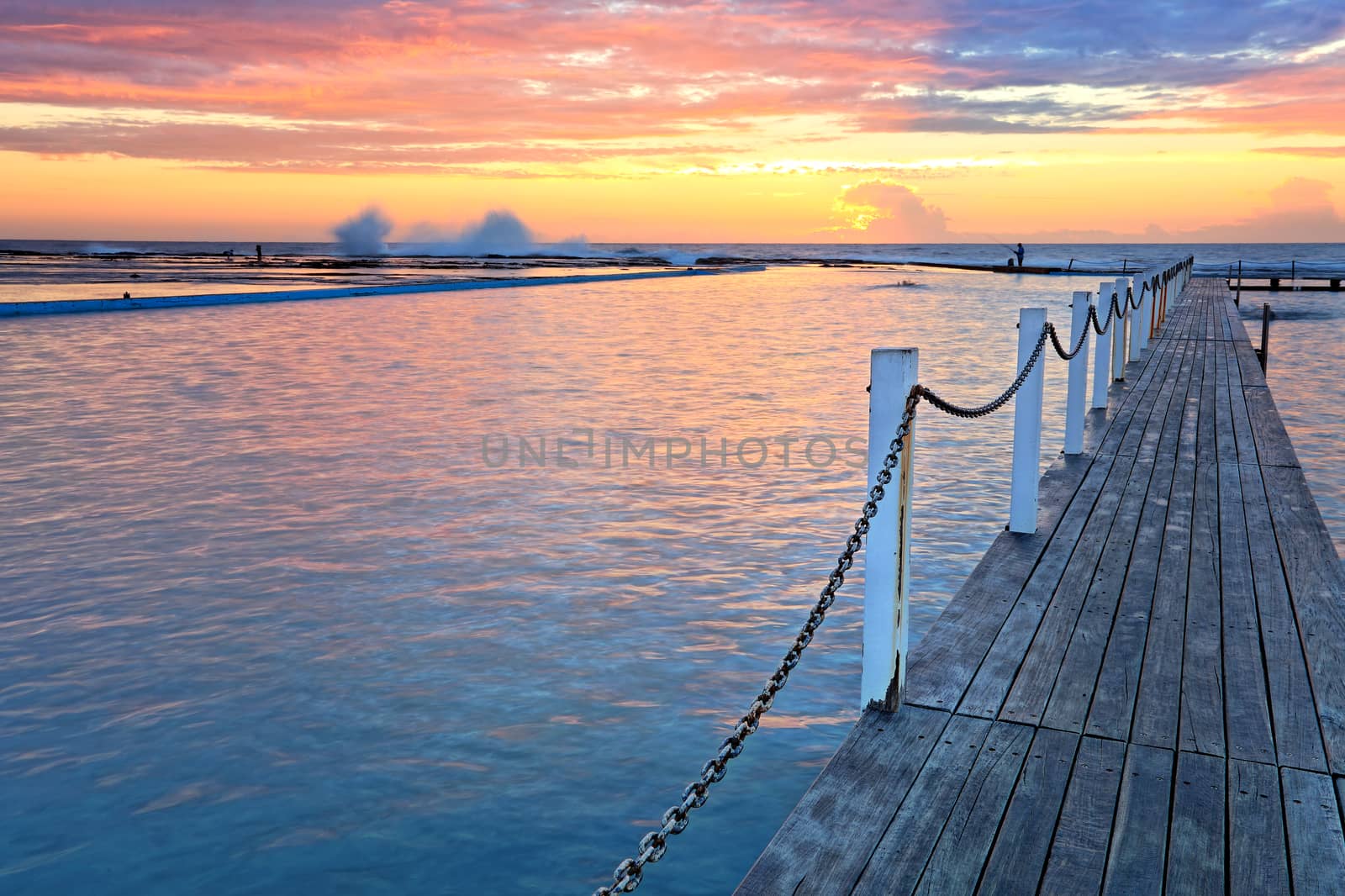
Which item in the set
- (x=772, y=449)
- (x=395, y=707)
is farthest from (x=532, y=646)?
(x=772, y=449)

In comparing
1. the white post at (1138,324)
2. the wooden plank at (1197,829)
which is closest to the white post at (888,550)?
the wooden plank at (1197,829)

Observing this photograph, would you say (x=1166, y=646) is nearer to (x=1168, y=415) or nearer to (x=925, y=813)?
(x=925, y=813)

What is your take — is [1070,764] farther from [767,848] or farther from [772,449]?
[772,449]

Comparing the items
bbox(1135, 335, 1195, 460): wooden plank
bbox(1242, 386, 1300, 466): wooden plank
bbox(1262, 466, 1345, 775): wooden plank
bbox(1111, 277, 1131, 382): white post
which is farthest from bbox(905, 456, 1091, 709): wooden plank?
bbox(1111, 277, 1131, 382): white post

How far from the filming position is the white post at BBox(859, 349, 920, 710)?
3.67m

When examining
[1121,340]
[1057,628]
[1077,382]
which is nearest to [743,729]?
[1057,628]

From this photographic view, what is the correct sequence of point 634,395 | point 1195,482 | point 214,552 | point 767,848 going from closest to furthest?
1. point 767,848
2. point 214,552
3. point 1195,482
4. point 634,395

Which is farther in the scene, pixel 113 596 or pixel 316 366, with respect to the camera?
pixel 316 366

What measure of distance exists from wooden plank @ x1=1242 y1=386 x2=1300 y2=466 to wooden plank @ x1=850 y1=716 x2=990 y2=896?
5738 mm

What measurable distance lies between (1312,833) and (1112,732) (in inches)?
28.0

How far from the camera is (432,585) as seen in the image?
6352 millimetres

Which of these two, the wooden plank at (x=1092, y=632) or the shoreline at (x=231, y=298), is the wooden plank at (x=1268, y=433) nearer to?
the wooden plank at (x=1092, y=632)

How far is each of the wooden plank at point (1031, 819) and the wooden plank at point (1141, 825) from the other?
18 cm

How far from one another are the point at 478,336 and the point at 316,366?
5.93 metres
